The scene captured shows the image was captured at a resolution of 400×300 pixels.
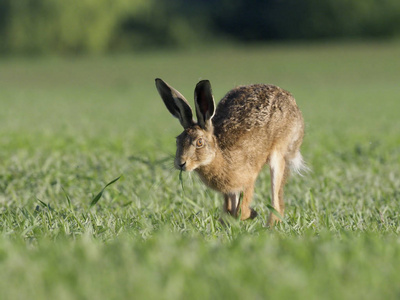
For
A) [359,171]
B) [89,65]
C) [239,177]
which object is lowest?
[89,65]

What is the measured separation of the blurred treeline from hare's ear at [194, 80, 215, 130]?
5319 cm

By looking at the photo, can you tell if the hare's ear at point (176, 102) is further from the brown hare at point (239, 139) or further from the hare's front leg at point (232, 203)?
the hare's front leg at point (232, 203)

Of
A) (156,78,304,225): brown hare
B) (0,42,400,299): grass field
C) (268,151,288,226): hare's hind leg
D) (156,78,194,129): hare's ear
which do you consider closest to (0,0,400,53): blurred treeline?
(0,42,400,299): grass field

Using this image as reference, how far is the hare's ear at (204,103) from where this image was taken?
517 cm

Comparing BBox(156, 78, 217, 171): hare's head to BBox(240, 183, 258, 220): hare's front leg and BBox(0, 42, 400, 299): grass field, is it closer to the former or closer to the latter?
BBox(0, 42, 400, 299): grass field

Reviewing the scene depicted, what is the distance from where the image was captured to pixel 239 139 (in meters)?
5.76

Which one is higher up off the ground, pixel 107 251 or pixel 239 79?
pixel 107 251

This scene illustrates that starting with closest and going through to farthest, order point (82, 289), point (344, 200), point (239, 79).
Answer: point (82, 289) → point (344, 200) → point (239, 79)

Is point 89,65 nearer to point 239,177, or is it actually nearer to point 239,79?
point 239,79

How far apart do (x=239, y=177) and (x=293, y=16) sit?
60634 millimetres

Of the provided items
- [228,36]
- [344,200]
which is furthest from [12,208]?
[228,36]

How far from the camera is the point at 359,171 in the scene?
8586 mm

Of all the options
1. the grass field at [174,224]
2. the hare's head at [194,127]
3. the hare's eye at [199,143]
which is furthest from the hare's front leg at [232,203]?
the hare's eye at [199,143]

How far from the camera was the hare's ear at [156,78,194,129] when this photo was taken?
207 inches
